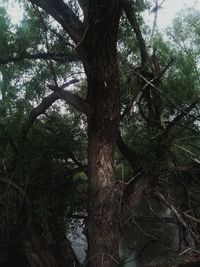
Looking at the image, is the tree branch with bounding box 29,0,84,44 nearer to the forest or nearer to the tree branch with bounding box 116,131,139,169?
the forest

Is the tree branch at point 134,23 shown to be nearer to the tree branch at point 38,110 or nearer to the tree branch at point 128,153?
the tree branch at point 128,153

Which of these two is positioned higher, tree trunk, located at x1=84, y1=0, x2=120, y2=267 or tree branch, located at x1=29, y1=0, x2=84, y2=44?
tree branch, located at x1=29, y1=0, x2=84, y2=44

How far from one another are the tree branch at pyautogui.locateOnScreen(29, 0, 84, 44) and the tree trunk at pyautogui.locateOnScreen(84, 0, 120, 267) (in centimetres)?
27

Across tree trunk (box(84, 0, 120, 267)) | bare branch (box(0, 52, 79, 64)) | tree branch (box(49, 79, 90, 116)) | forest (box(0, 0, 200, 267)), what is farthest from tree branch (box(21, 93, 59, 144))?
bare branch (box(0, 52, 79, 64))

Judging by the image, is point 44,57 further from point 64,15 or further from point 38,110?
point 64,15

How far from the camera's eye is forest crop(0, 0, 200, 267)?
4.16 m

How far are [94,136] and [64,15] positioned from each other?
1.48 meters

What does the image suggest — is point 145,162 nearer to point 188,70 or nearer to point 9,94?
point 188,70

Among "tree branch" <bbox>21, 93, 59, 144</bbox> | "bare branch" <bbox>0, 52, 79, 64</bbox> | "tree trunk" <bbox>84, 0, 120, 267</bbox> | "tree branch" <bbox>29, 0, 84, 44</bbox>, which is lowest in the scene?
"tree trunk" <bbox>84, 0, 120, 267</bbox>

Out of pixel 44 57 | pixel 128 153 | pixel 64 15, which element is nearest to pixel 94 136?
pixel 128 153

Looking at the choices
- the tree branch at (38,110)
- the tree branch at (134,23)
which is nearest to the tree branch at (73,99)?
the tree branch at (38,110)

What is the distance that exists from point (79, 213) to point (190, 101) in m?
2.51

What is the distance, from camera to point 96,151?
4375mm

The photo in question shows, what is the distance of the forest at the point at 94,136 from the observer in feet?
13.7
